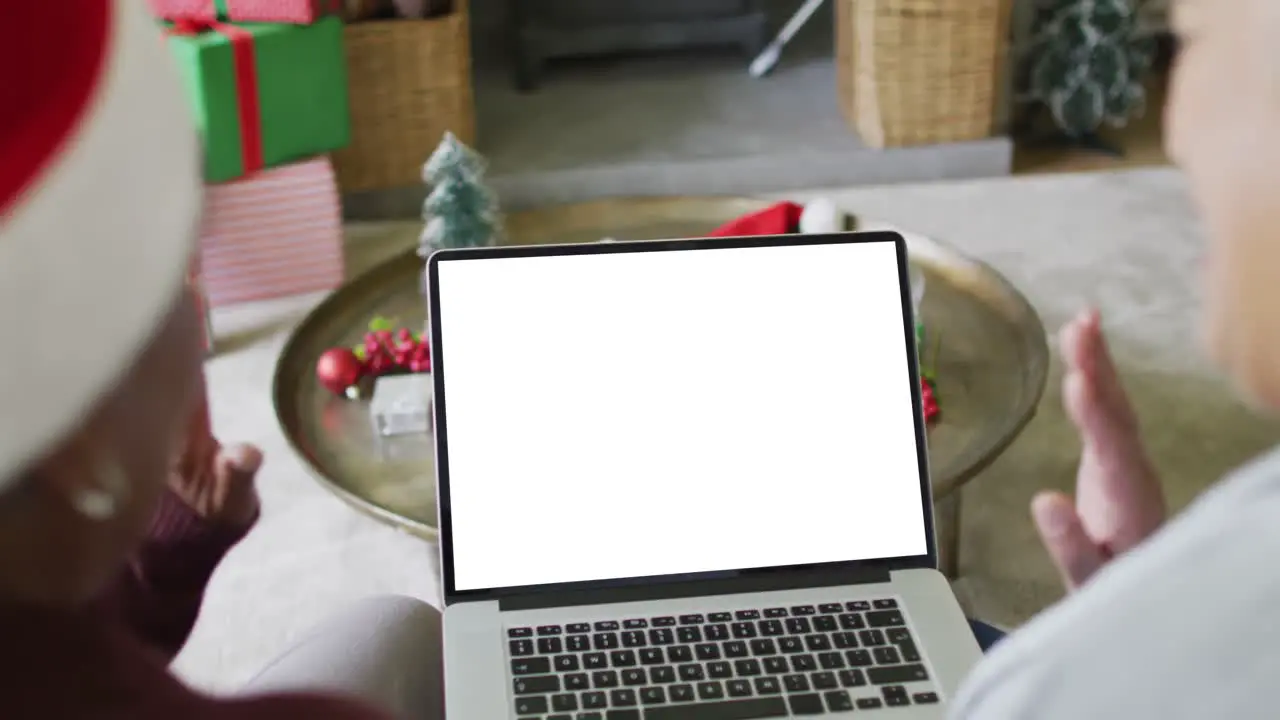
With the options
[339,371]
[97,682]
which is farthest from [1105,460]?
[339,371]

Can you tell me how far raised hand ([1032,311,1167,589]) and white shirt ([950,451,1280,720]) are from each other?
0.44 m

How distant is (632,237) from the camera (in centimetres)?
194

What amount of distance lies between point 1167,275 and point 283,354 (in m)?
1.82

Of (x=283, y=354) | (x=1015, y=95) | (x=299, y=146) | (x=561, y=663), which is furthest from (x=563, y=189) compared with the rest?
(x=561, y=663)

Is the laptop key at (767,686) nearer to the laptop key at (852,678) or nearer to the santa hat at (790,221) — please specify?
the laptop key at (852,678)

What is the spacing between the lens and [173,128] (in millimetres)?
392

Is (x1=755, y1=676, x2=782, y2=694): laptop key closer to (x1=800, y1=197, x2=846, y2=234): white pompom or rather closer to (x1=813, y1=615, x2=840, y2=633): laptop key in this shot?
(x1=813, y1=615, x2=840, y2=633): laptop key

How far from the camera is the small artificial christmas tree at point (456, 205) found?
6.04 feet

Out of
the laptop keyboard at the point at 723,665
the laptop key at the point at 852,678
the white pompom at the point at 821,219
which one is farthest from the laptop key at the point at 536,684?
the white pompom at the point at 821,219

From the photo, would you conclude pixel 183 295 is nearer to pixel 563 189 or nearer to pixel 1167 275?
pixel 1167 275

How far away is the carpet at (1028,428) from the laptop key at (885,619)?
826 mm

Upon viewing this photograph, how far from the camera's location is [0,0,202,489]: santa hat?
340mm

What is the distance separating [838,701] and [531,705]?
216mm

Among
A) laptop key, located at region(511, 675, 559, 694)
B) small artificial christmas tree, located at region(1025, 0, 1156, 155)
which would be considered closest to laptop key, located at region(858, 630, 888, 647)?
laptop key, located at region(511, 675, 559, 694)
